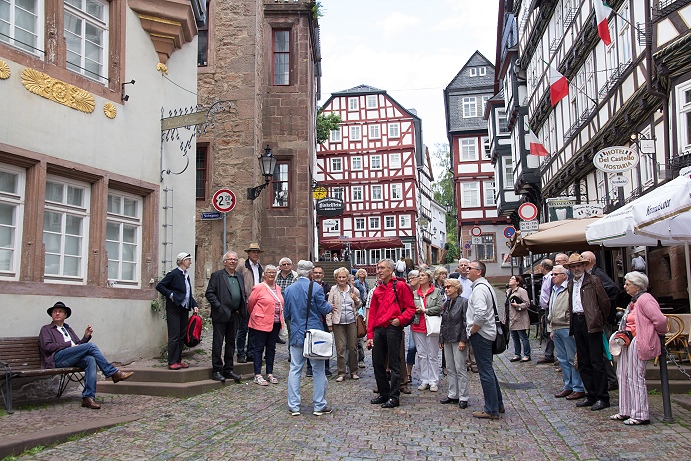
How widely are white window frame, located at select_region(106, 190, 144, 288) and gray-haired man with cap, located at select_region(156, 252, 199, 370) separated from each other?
1.19 meters

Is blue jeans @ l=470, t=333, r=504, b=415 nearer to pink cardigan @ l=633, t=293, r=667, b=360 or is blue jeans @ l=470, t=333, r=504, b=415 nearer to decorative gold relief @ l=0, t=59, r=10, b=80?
pink cardigan @ l=633, t=293, r=667, b=360

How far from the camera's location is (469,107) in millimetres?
54250

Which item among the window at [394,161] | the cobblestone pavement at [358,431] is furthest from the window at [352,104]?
the cobblestone pavement at [358,431]

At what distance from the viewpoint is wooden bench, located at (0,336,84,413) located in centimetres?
754

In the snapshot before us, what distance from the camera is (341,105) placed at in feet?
206

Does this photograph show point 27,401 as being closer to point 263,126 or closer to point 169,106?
point 169,106

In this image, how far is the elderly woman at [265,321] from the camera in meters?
10.2

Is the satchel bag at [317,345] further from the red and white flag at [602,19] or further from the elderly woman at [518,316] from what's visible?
the red and white flag at [602,19]

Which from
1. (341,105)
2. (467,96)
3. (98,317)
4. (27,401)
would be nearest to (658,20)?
(98,317)

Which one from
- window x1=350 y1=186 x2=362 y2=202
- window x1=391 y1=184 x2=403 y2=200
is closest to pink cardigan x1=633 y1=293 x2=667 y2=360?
window x1=391 y1=184 x2=403 y2=200

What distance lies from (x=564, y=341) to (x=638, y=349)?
200 centimetres

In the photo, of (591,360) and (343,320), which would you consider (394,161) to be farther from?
(591,360)

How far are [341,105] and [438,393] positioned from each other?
5471 centimetres

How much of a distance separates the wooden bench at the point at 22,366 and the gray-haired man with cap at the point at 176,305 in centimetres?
131
